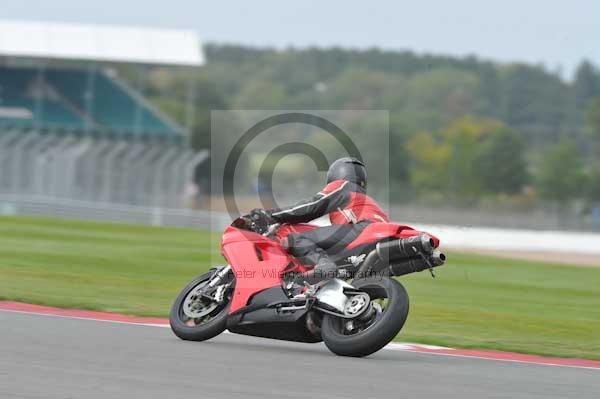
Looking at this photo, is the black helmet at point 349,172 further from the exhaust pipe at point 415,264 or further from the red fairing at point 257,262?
the exhaust pipe at point 415,264

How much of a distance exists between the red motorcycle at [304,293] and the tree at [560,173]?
4674 cm

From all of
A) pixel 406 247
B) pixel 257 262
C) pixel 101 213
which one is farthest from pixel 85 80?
pixel 406 247

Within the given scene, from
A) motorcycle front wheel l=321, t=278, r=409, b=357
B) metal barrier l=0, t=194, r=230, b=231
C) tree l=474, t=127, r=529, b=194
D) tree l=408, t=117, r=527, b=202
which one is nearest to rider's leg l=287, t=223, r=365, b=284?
motorcycle front wheel l=321, t=278, r=409, b=357

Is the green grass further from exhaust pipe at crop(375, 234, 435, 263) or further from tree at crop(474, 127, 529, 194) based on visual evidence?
tree at crop(474, 127, 529, 194)

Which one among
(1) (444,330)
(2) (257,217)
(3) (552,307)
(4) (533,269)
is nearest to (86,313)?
(2) (257,217)

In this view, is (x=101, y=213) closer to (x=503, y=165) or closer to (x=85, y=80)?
(x=85, y=80)

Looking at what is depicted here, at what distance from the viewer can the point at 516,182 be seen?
55.1m

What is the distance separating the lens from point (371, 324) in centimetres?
803

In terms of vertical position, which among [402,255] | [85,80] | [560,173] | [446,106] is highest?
[446,106]

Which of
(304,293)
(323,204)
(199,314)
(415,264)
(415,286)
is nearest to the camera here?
(415,264)

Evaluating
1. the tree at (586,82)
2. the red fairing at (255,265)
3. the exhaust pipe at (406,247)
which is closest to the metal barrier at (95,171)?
the red fairing at (255,265)

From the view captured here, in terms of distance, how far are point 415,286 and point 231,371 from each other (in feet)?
34.9

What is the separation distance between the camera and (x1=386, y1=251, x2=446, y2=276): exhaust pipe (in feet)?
26.9

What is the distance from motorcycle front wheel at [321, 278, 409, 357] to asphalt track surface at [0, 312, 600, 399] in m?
0.12
